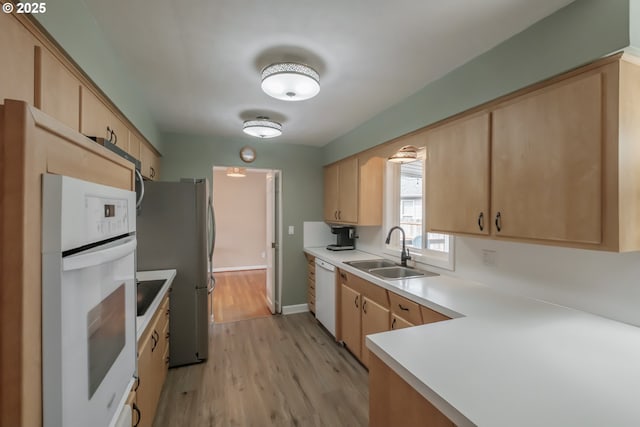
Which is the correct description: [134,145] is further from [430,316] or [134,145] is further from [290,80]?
[430,316]

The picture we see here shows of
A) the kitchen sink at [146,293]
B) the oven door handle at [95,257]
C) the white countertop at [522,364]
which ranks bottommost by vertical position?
the kitchen sink at [146,293]

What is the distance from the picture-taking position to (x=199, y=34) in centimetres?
156

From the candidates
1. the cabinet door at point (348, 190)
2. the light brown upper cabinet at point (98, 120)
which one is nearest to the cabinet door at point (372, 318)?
the cabinet door at point (348, 190)

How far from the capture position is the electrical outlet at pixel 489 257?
199cm

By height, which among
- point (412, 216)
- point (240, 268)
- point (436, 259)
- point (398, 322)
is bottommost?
point (240, 268)

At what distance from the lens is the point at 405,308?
199 centimetres

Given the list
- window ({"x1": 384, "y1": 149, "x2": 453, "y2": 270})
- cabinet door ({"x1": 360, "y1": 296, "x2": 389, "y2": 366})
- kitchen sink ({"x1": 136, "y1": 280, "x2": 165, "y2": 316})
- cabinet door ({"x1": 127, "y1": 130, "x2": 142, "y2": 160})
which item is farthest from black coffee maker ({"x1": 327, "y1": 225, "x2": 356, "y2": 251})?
cabinet door ({"x1": 127, "y1": 130, "x2": 142, "y2": 160})

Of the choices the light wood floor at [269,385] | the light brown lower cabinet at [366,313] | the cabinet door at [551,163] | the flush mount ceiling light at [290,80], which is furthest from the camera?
the light wood floor at [269,385]

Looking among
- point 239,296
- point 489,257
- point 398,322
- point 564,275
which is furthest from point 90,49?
point 239,296

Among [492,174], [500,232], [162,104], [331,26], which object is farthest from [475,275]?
[162,104]

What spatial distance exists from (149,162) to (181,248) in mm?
986

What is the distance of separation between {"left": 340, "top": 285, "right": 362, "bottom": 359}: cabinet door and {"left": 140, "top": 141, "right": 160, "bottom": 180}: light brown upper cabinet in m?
2.24

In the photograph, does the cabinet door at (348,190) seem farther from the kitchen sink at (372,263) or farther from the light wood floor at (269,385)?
the light wood floor at (269,385)

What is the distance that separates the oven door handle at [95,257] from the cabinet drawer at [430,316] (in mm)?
1582
